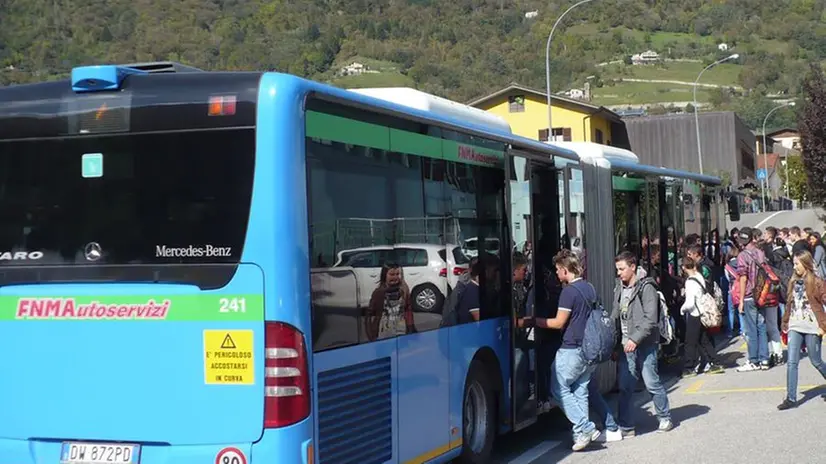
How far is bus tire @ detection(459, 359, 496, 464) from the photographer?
27.0ft

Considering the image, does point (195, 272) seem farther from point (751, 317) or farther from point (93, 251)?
point (751, 317)

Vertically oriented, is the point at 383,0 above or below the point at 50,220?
above

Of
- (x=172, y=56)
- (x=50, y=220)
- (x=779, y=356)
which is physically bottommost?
(x=779, y=356)

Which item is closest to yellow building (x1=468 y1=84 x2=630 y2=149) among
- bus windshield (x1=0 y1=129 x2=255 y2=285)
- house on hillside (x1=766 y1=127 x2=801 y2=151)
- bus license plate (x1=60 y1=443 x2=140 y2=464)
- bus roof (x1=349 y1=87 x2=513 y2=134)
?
bus roof (x1=349 y1=87 x2=513 y2=134)

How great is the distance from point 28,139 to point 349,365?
7.66 feet

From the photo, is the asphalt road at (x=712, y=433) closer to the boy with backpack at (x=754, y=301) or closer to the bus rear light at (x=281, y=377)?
the boy with backpack at (x=754, y=301)

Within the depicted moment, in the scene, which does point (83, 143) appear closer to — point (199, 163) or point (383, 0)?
point (199, 163)

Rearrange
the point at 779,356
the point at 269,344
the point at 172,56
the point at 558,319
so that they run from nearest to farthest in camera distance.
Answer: the point at 269,344
the point at 558,319
the point at 779,356
the point at 172,56

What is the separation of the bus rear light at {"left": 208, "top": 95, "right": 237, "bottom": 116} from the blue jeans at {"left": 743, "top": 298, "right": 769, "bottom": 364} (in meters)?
10.6

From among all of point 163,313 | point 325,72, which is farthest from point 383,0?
point 163,313

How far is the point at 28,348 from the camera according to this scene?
5945 mm

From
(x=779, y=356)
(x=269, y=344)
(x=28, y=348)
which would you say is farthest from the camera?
(x=779, y=356)

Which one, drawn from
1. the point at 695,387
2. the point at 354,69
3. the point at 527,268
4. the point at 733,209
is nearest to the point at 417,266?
the point at 527,268

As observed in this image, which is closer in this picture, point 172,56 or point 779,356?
point 779,356
